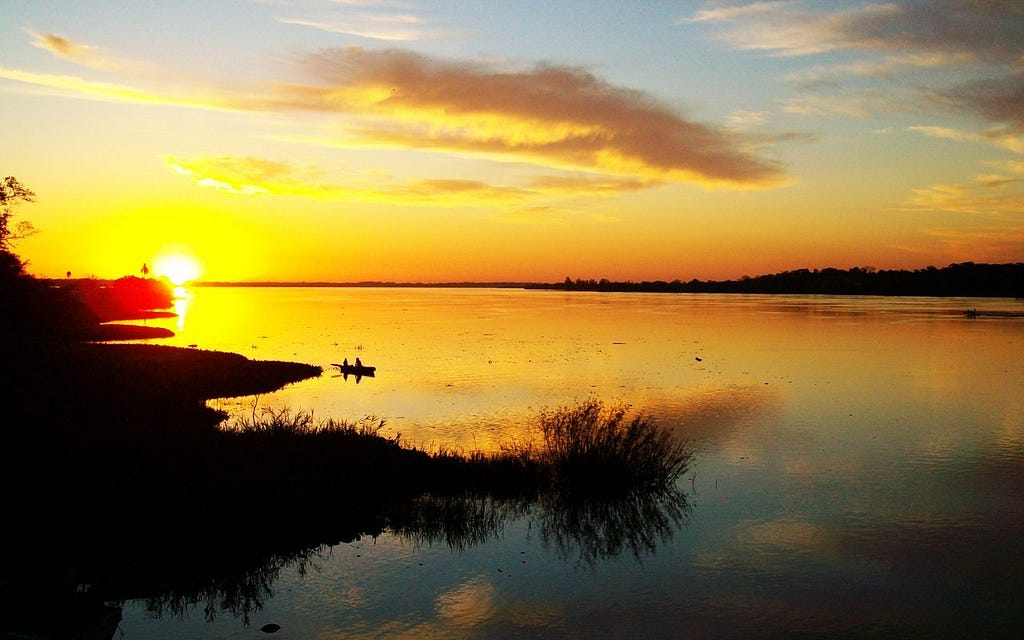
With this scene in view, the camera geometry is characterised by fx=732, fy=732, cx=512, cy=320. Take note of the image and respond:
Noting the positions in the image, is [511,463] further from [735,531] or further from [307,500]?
[735,531]

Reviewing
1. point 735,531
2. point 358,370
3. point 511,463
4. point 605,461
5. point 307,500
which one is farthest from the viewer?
point 358,370

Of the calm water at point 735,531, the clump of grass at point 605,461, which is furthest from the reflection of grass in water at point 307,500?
the calm water at point 735,531

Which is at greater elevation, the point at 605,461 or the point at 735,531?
the point at 605,461

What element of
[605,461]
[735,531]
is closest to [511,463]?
[605,461]

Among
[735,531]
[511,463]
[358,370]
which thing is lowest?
[735,531]

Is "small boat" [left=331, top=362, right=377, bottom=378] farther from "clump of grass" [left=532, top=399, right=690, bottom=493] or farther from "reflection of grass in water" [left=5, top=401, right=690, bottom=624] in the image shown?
"clump of grass" [left=532, top=399, right=690, bottom=493]

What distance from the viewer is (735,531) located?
17859mm

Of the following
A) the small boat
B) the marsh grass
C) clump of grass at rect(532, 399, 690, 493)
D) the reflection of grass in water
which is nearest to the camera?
the reflection of grass in water

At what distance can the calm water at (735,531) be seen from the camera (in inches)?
512

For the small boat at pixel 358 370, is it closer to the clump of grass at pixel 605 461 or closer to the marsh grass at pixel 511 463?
the marsh grass at pixel 511 463

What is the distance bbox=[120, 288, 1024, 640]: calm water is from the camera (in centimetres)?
1301

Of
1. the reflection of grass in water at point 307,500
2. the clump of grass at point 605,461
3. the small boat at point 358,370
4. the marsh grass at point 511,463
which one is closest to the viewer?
the reflection of grass in water at point 307,500

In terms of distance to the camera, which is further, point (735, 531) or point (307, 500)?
point (735, 531)

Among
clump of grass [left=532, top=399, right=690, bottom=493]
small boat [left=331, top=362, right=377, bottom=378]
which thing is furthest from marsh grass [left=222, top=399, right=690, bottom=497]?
small boat [left=331, top=362, right=377, bottom=378]
